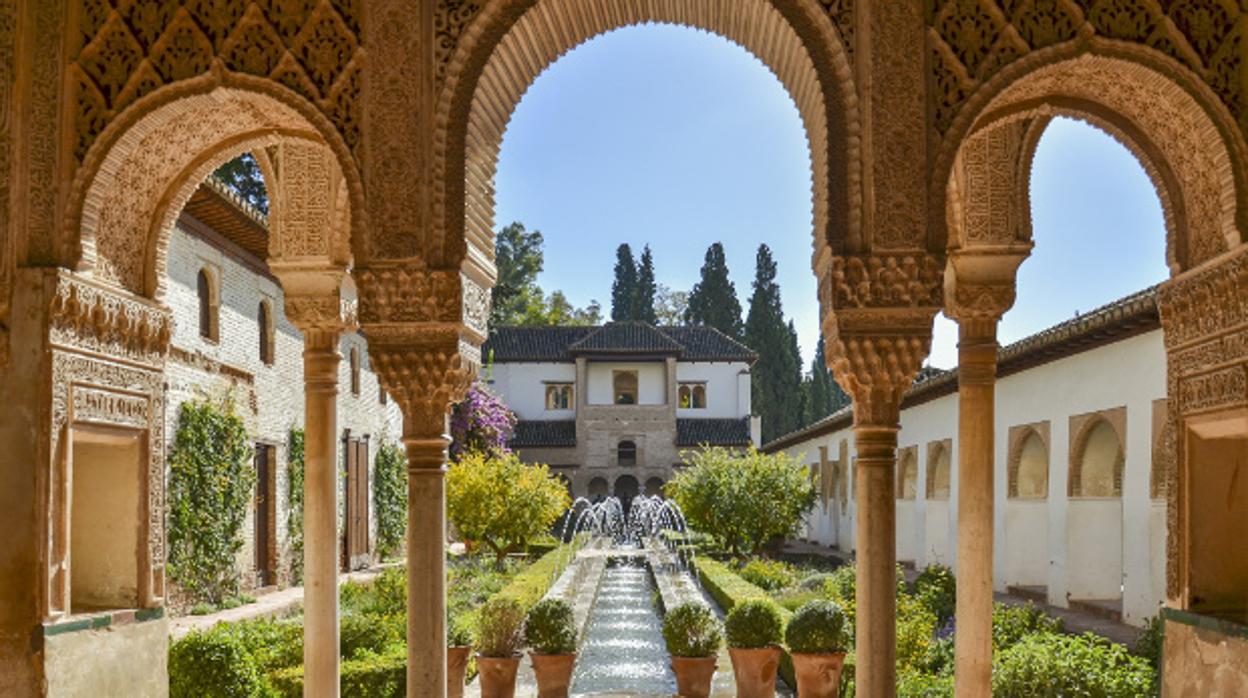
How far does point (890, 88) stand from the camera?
614 cm

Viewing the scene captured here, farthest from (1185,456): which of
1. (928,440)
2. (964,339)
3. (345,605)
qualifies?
(928,440)

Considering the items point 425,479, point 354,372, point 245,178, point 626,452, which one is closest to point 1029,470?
point 354,372

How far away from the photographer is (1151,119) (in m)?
6.45

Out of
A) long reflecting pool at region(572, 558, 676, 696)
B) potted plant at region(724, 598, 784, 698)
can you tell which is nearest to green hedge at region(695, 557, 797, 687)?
long reflecting pool at region(572, 558, 676, 696)

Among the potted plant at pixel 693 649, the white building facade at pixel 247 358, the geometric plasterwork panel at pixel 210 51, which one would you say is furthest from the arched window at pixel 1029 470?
the geometric plasterwork panel at pixel 210 51

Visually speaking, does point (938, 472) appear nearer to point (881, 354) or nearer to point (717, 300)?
point (881, 354)

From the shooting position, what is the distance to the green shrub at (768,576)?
19875 millimetres

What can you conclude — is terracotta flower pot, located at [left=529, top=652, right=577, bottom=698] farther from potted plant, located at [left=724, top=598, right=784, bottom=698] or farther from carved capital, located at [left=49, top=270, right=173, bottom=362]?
carved capital, located at [left=49, top=270, right=173, bottom=362]

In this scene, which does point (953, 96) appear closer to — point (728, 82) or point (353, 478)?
point (728, 82)

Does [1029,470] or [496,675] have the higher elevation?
[1029,470]

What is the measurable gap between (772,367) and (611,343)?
8886 millimetres

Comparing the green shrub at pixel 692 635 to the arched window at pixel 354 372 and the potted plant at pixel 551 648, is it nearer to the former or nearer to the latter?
the potted plant at pixel 551 648

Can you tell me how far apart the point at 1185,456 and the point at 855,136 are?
7.49 ft

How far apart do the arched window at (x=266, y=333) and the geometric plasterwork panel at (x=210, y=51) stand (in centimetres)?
1401
